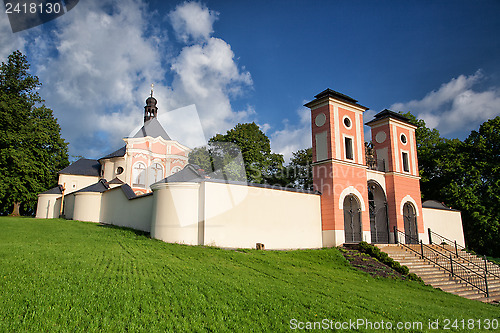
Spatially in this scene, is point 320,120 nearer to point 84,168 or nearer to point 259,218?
point 259,218

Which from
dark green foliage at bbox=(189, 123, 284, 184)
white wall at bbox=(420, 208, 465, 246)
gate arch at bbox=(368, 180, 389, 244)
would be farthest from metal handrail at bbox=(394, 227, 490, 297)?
dark green foliage at bbox=(189, 123, 284, 184)

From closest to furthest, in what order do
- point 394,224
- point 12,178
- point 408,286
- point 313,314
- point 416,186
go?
1. point 313,314
2. point 408,286
3. point 394,224
4. point 416,186
5. point 12,178

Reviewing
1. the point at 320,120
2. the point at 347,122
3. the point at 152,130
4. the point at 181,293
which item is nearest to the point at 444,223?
the point at 347,122

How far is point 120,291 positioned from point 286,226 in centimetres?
1010

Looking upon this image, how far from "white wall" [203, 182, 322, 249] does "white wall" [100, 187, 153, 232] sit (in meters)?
3.79

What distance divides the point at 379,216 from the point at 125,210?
14.7 metres

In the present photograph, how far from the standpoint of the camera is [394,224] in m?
18.8

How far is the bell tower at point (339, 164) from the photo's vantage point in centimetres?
1661

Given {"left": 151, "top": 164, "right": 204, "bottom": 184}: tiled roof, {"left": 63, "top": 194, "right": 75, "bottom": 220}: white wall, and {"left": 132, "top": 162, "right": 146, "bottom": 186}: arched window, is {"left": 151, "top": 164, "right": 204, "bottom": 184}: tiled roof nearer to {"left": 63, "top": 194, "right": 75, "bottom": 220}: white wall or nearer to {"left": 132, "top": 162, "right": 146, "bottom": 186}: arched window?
{"left": 63, "top": 194, "right": 75, "bottom": 220}: white wall

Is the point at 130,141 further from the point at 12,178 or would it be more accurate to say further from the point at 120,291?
the point at 120,291

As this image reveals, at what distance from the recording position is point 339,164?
1706cm

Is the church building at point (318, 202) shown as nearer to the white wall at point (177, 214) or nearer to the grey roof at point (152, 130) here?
the white wall at point (177, 214)

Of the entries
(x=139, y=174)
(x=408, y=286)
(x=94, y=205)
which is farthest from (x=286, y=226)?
(x=139, y=174)

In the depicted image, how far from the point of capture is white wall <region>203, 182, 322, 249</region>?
45.3 ft
